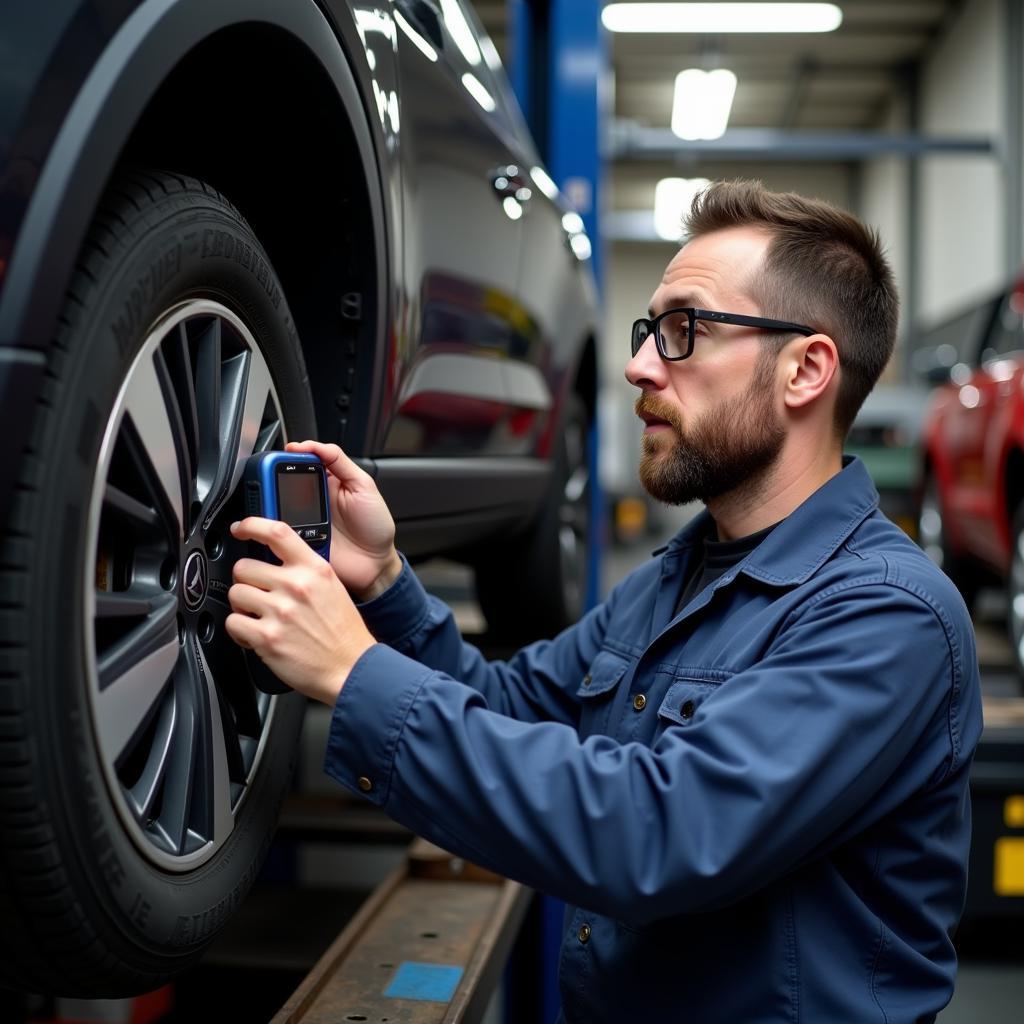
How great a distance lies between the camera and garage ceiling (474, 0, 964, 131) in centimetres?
1178

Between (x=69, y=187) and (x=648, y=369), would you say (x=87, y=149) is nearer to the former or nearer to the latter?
(x=69, y=187)

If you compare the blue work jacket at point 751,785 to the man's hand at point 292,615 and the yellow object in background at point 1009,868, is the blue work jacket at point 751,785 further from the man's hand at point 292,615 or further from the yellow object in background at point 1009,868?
the yellow object in background at point 1009,868

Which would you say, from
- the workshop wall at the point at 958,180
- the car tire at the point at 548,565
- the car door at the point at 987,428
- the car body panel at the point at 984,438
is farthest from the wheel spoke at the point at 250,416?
the workshop wall at the point at 958,180

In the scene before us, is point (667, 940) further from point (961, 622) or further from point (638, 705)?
point (961, 622)

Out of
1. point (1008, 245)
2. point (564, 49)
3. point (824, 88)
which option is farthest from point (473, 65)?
point (824, 88)

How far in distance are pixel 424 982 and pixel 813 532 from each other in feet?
2.52

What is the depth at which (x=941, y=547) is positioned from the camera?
491 centimetres

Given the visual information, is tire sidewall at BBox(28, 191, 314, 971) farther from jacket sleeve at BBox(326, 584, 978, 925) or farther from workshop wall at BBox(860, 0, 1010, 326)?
workshop wall at BBox(860, 0, 1010, 326)

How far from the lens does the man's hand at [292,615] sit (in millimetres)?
995

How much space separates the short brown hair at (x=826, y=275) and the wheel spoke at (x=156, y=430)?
2.15 ft

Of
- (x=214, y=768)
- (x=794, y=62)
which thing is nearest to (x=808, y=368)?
(x=214, y=768)

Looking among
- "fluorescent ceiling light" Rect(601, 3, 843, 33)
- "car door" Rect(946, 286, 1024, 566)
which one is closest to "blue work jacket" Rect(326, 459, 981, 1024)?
"car door" Rect(946, 286, 1024, 566)

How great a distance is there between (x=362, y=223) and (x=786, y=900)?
2.61 feet

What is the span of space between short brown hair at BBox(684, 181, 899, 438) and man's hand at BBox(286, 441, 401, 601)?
0.47 metres
